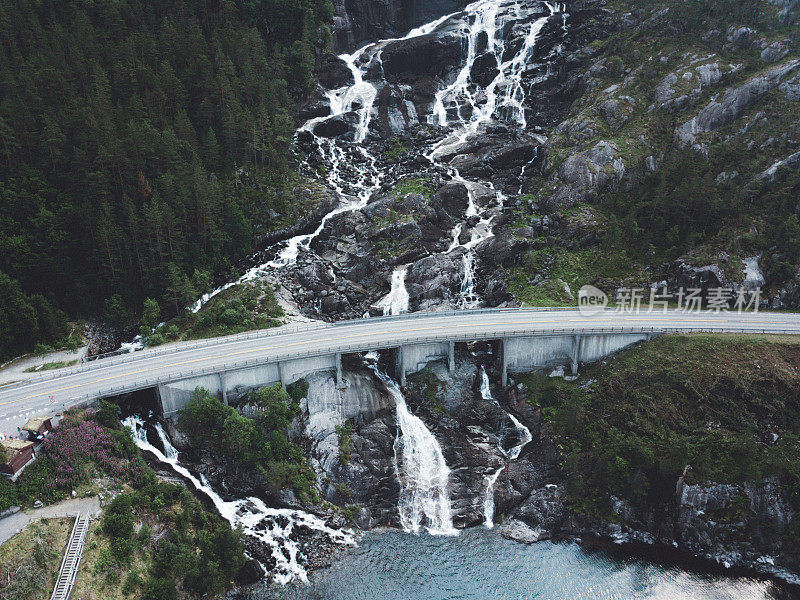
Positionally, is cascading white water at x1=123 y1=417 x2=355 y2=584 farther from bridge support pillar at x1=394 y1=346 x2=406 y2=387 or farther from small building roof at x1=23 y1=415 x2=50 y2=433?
bridge support pillar at x1=394 y1=346 x2=406 y2=387

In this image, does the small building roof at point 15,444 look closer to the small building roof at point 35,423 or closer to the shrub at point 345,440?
the small building roof at point 35,423

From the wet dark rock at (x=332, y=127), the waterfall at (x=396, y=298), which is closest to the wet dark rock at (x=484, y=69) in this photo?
the wet dark rock at (x=332, y=127)

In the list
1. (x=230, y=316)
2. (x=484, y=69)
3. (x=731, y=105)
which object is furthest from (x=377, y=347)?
(x=484, y=69)

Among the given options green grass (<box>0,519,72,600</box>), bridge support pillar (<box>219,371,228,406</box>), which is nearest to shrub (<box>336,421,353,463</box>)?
bridge support pillar (<box>219,371,228,406</box>)

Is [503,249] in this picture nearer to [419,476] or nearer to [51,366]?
[419,476]

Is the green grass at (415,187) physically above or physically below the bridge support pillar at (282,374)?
above

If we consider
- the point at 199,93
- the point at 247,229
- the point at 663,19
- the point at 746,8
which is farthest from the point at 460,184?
the point at 746,8
